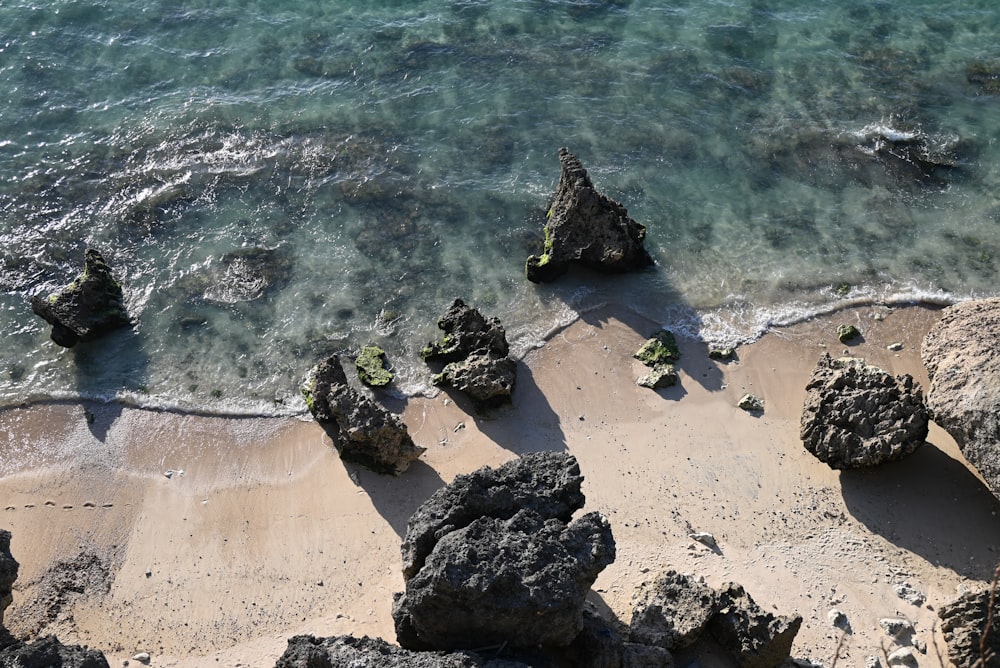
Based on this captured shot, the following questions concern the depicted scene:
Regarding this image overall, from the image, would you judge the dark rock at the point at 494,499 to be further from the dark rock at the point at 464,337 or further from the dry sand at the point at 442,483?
the dark rock at the point at 464,337

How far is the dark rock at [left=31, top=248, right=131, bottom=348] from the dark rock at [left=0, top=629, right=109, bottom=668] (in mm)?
8976

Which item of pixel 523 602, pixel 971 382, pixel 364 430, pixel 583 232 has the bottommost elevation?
pixel 364 430

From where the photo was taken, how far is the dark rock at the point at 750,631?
13008 mm

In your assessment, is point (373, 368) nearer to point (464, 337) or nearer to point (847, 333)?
point (464, 337)

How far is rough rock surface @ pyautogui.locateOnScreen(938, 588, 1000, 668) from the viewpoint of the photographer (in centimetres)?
1302

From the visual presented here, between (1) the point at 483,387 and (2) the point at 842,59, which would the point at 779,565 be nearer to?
(1) the point at 483,387


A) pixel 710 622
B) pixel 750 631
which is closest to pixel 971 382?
pixel 750 631

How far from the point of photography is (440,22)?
30.3 m

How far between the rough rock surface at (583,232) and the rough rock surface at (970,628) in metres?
10.3

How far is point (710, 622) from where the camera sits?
13703 millimetres

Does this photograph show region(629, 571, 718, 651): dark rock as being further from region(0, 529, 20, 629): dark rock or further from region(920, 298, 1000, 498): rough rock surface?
region(0, 529, 20, 629): dark rock

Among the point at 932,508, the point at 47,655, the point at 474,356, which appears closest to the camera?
the point at 47,655

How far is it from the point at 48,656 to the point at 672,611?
866 centimetres

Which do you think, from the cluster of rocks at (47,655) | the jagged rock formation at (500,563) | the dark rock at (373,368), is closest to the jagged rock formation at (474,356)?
the dark rock at (373,368)
